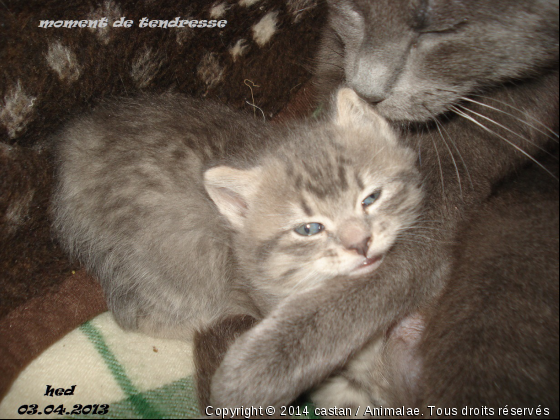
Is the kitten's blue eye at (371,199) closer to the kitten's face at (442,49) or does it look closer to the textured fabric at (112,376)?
the kitten's face at (442,49)

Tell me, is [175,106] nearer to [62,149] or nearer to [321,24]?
[62,149]

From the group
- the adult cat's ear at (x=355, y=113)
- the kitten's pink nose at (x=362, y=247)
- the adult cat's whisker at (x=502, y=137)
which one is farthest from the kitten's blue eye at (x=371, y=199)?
the adult cat's whisker at (x=502, y=137)

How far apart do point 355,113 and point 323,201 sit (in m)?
0.36

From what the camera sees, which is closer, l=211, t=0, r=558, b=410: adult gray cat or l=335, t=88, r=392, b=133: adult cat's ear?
l=211, t=0, r=558, b=410: adult gray cat

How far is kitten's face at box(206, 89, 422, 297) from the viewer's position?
4.48ft

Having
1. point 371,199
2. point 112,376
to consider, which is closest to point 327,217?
point 371,199

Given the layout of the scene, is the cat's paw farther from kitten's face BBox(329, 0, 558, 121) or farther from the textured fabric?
kitten's face BBox(329, 0, 558, 121)

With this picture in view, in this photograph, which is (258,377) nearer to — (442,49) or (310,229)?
(310,229)

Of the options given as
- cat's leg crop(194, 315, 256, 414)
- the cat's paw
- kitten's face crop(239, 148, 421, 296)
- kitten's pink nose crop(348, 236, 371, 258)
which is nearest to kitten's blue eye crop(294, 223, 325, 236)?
kitten's face crop(239, 148, 421, 296)

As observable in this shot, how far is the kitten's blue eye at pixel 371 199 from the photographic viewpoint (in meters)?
1.42

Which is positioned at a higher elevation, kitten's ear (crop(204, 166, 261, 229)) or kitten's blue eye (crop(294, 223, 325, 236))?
kitten's ear (crop(204, 166, 261, 229))

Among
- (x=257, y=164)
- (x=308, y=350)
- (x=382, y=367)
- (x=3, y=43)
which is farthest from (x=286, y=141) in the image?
(x=3, y=43)

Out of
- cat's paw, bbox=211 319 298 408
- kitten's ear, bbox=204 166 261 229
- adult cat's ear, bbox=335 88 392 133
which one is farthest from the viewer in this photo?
adult cat's ear, bbox=335 88 392 133

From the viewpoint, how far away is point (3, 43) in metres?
1.40
